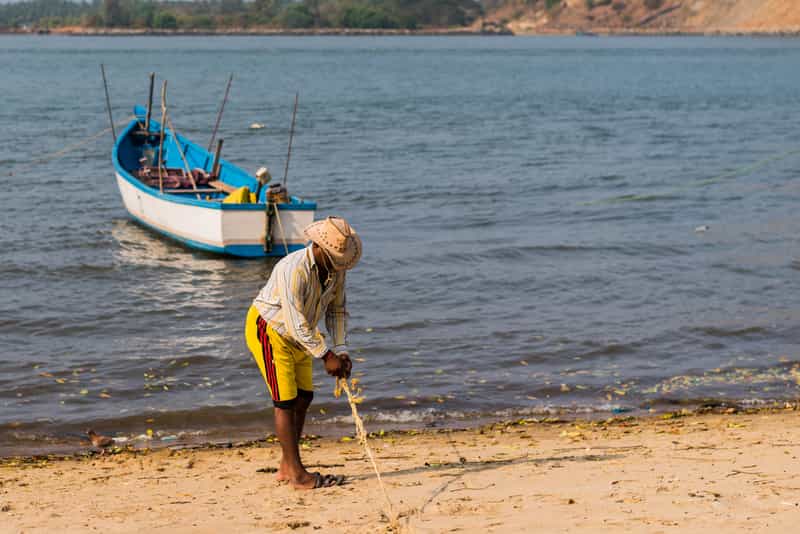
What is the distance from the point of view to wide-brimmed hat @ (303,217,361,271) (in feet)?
19.8

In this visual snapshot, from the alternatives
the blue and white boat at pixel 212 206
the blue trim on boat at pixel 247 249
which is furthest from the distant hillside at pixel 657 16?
the blue trim on boat at pixel 247 249

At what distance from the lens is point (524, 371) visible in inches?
432

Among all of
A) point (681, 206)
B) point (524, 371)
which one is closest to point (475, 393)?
point (524, 371)

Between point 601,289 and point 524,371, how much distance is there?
3.93 m

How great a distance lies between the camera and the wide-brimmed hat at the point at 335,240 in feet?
19.8

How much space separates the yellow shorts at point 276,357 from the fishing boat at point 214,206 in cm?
717

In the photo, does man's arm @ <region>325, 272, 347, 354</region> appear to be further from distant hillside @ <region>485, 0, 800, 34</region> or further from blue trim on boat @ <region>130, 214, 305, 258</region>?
distant hillside @ <region>485, 0, 800, 34</region>

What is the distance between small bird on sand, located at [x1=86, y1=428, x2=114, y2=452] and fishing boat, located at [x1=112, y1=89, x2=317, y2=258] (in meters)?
5.15

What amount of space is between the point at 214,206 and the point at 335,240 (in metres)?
10.4

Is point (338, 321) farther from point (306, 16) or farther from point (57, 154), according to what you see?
point (306, 16)

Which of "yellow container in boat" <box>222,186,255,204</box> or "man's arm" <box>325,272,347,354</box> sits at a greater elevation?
"man's arm" <box>325,272,347,354</box>

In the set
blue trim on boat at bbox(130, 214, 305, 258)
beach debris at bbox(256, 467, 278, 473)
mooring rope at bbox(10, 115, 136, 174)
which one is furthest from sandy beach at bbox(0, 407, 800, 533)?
mooring rope at bbox(10, 115, 136, 174)

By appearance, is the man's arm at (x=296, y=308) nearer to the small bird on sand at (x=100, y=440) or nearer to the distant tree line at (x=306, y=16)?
the small bird on sand at (x=100, y=440)

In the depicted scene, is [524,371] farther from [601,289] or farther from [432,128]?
[432,128]
